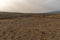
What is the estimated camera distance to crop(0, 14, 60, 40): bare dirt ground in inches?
29.6

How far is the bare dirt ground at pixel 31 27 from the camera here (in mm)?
751

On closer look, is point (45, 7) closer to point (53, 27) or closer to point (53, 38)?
point (53, 27)

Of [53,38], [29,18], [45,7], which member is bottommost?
[53,38]

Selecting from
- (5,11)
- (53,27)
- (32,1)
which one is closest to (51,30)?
(53,27)

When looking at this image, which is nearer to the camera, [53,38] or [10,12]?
[53,38]

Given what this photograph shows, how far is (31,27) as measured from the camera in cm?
84

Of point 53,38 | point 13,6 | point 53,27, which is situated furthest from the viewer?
point 13,6

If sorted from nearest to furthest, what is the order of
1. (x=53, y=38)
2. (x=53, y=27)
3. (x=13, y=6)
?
(x=53, y=38) → (x=53, y=27) → (x=13, y=6)

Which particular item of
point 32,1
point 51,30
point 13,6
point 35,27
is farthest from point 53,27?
point 13,6

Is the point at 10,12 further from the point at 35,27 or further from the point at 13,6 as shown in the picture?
the point at 35,27

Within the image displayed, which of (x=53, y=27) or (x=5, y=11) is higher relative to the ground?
(x=5, y=11)

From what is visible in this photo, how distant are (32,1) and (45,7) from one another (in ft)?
0.47

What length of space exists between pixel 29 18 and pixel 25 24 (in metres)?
0.09

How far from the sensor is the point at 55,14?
3.27ft
